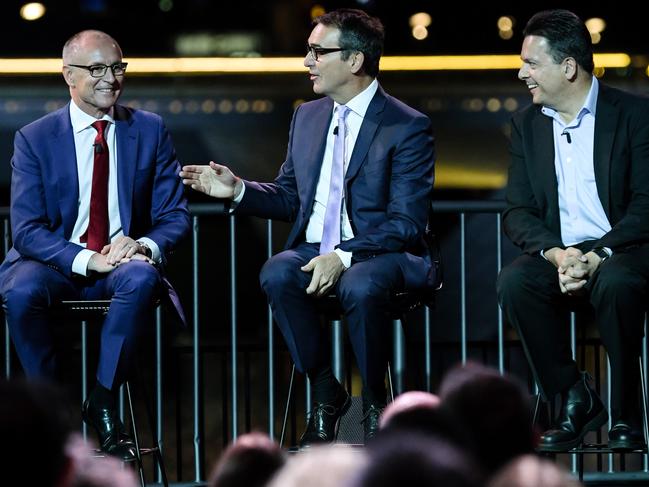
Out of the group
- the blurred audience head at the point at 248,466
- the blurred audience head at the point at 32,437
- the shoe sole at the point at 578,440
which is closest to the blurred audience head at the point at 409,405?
the blurred audience head at the point at 248,466

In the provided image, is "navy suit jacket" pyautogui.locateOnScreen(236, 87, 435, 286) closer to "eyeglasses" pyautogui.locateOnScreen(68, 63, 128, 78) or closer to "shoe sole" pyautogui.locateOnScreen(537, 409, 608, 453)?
"eyeglasses" pyautogui.locateOnScreen(68, 63, 128, 78)

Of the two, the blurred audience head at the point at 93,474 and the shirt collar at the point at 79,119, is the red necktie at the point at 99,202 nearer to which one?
the shirt collar at the point at 79,119

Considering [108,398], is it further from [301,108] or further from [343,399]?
[301,108]

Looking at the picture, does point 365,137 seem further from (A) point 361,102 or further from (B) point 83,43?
(B) point 83,43

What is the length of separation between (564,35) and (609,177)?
1.63 feet

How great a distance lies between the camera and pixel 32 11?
419 inches

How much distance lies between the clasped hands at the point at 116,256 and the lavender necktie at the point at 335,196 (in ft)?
1.92

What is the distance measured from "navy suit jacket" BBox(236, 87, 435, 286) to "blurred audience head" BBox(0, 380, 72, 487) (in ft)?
7.70

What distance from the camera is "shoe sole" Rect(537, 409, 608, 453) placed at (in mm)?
3490

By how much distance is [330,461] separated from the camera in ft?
5.03

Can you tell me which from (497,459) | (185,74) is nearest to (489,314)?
(185,74)

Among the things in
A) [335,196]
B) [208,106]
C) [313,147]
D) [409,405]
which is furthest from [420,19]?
[409,405]

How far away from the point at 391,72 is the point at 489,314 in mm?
4173

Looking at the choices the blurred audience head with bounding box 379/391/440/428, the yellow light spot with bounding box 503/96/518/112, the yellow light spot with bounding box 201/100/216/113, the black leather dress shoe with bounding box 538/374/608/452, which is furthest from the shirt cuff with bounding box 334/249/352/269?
the yellow light spot with bounding box 503/96/518/112
